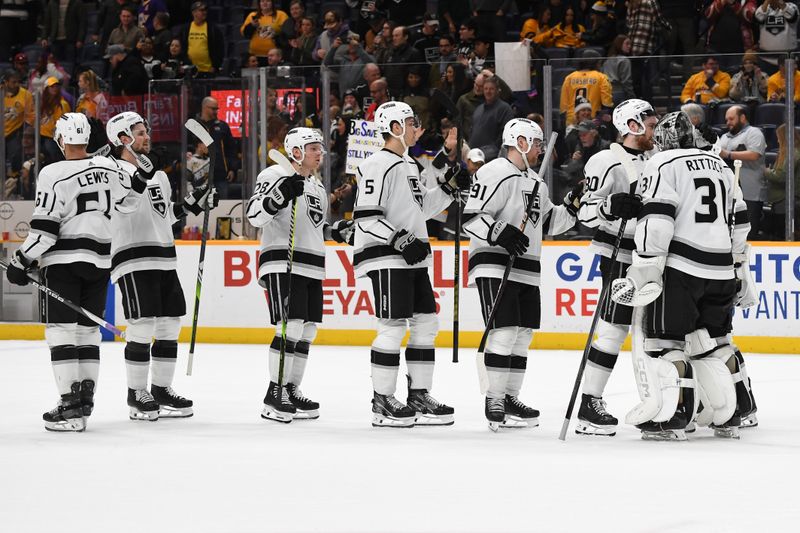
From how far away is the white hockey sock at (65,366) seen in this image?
247 inches

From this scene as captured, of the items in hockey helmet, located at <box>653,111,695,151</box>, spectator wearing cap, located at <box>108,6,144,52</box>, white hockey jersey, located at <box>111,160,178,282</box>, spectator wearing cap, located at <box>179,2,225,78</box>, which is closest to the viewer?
hockey helmet, located at <box>653,111,695,151</box>

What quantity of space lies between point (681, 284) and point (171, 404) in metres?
2.70

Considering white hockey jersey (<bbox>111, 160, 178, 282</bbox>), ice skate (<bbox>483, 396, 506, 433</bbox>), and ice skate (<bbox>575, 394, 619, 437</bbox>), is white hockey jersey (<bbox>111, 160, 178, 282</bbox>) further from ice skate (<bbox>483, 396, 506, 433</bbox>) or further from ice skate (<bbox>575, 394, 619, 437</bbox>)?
ice skate (<bbox>575, 394, 619, 437</bbox>)

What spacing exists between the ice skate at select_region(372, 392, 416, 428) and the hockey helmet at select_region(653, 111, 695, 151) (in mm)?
1747

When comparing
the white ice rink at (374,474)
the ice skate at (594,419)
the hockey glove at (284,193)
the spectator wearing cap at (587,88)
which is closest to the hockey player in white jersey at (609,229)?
the ice skate at (594,419)

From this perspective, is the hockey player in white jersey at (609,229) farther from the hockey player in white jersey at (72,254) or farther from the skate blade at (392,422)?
the hockey player in white jersey at (72,254)

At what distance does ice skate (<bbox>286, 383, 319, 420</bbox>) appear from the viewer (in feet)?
22.2

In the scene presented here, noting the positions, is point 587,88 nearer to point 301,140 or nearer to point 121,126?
point 301,140

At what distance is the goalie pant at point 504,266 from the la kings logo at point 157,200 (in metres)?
1.63

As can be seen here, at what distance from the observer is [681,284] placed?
5859 mm

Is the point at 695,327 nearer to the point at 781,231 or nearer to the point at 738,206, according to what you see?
the point at 738,206

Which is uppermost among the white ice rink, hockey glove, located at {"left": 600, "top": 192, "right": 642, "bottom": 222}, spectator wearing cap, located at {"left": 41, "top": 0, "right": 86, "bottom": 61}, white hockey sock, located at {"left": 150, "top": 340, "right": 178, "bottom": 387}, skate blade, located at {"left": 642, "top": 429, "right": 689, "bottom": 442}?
spectator wearing cap, located at {"left": 41, "top": 0, "right": 86, "bottom": 61}

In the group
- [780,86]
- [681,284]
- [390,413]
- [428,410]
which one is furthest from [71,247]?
[780,86]

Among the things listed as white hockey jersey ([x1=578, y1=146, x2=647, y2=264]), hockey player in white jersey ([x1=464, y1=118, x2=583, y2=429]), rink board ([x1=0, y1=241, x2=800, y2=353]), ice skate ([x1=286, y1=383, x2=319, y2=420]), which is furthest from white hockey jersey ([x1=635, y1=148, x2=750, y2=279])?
rink board ([x1=0, y1=241, x2=800, y2=353])
